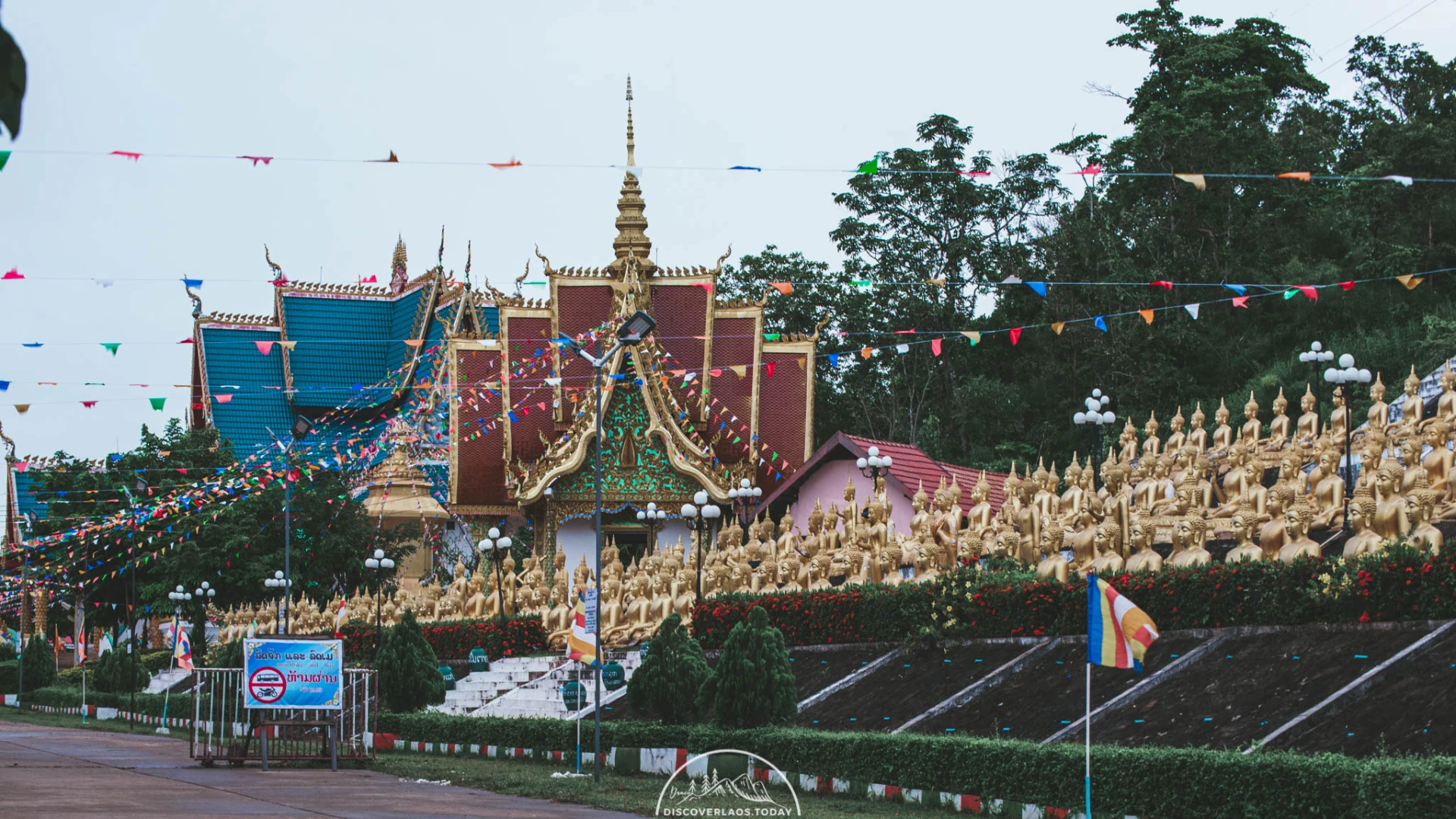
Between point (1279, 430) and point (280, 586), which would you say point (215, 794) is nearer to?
point (1279, 430)

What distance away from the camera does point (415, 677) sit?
23953 millimetres

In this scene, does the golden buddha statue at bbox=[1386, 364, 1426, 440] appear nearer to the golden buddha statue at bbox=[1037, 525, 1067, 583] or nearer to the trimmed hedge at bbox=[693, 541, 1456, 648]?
the golden buddha statue at bbox=[1037, 525, 1067, 583]

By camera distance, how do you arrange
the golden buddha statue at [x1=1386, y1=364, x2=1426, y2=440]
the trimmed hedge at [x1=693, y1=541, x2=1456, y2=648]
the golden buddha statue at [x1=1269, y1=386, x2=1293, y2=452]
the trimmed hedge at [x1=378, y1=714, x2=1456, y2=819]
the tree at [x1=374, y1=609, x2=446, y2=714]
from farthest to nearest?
the tree at [x1=374, y1=609, x2=446, y2=714], the golden buddha statue at [x1=1269, y1=386, x2=1293, y2=452], the golden buddha statue at [x1=1386, y1=364, x2=1426, y2=440], the trimmed hedge at [x1=693, y1=541, x2=1456, y2=648], the trimmed hedge at [x1=378, y1=714, x2=1456, y2=819]

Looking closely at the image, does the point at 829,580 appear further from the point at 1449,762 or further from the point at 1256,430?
the point at 1449,762

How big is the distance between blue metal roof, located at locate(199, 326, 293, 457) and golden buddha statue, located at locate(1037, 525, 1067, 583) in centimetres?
2951

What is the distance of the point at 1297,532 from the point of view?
16.9 meters

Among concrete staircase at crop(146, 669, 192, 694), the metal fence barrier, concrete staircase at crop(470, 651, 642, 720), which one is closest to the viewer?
the metal fence barrier

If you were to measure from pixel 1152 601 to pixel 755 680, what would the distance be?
4.06 meters

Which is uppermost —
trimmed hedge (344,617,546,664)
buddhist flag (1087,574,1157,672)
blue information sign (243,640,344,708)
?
buddhist flag (1087,574,1157,672)

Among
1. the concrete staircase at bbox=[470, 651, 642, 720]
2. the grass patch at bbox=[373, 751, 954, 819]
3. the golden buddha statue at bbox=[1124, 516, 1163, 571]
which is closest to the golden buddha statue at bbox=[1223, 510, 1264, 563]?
the golden buddha statue at bbox=[1124, 516, 1163, 571]

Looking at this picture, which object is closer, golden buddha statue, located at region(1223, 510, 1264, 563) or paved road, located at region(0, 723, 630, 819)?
paved road, located at region(0, 723, 630, 819)

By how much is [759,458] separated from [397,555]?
28.4 feet

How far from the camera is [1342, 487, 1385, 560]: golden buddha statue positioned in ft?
52.1

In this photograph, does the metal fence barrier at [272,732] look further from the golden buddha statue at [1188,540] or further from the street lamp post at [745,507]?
the street lamp post at [745,507]
